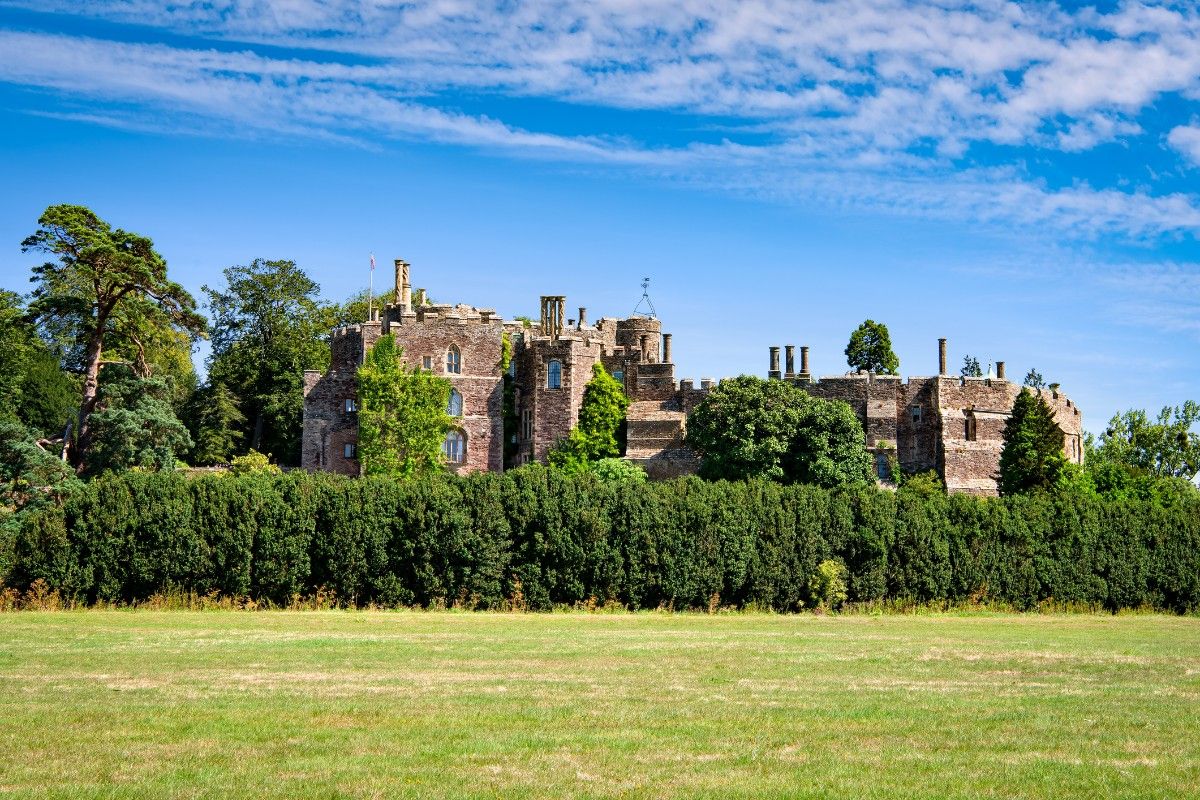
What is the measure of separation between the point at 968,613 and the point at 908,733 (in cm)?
2546

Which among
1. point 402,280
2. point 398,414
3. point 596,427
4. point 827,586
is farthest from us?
point 402,280

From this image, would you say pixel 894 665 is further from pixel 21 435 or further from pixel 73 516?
pixel 21 435

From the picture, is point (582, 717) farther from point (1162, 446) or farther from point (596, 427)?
point (1162, 446)

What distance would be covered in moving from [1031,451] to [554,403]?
21.8 meters

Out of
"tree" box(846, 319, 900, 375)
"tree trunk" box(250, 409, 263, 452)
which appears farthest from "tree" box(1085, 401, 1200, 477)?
"tree trunk" box(250, 409, 263, 452)

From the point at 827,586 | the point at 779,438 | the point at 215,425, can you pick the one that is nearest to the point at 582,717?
the point at 827,586

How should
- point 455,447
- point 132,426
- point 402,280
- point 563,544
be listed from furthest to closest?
1. point 402,280
2. point 455,447
3. point 132,426
4. point 563,544

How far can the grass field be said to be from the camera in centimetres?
1110

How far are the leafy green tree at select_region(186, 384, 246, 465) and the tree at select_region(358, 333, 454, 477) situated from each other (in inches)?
A: 495

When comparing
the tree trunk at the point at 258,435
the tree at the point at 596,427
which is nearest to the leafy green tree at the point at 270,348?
the tree trunk at the point at 258,435

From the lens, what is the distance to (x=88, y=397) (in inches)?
1844

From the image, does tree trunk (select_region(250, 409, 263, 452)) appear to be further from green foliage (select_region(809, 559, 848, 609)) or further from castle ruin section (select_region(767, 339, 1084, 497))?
green foliage (select_region(809, 559, 848, 609))

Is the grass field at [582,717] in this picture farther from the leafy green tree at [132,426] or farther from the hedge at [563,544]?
the leafy green tree at [132,426]

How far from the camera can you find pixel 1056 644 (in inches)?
957
